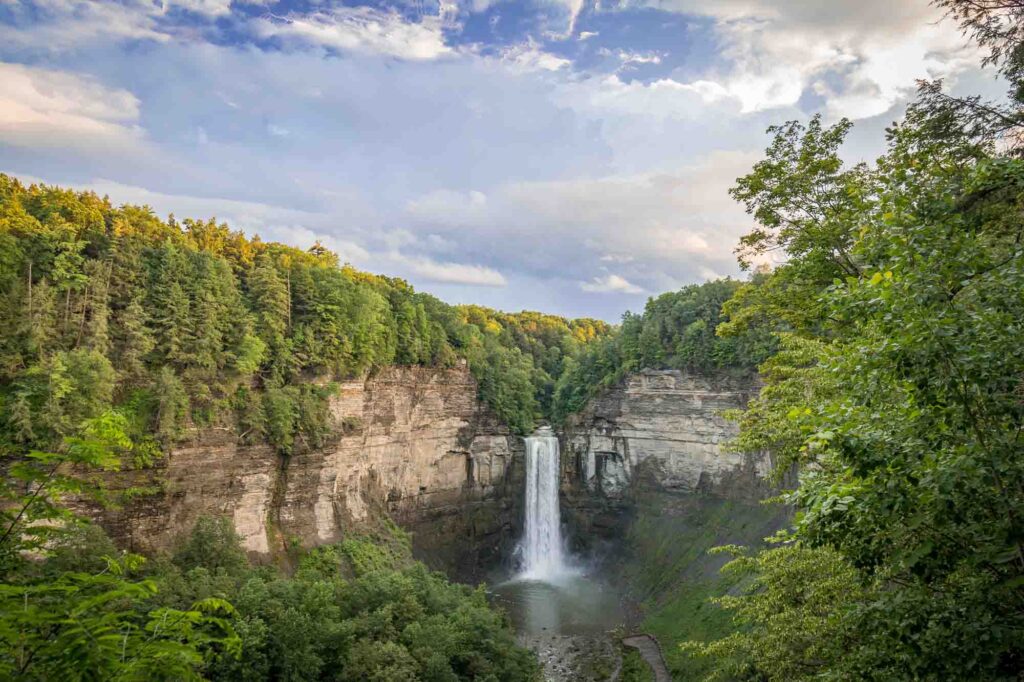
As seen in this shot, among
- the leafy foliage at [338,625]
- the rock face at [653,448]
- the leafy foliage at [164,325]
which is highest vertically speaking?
the leafy foliage at [164,325]

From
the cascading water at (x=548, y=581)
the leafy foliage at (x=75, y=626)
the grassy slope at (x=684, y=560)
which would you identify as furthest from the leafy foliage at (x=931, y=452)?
the cascading water at (x=548, y=581)

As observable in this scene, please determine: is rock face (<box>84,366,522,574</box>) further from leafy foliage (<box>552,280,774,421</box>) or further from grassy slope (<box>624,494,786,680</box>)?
grassy slope (<box>624,494,786,680</box>)

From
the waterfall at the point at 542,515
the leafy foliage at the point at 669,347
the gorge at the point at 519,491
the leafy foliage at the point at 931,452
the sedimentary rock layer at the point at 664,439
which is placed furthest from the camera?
the waterfall at the point at 542,515

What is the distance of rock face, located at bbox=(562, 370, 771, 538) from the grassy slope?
157 centimetres

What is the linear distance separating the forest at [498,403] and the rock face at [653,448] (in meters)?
1.98

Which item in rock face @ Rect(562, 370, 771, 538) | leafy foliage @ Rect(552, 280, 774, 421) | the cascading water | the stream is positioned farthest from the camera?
leafy foliage @ Rect(552, 280, 774, 421)

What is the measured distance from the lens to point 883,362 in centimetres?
603

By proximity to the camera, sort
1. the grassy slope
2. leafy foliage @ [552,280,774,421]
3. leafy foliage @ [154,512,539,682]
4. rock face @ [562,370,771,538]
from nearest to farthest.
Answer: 1. leafy foliage @ [154,512,539,682]
2. the grassy slope
3. rock face @ [562,370,771,538]
4. leafy foliage @ [552,280,774,421]

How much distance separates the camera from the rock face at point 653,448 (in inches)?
1759

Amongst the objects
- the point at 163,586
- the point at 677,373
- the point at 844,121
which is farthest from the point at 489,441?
the point at 844,121

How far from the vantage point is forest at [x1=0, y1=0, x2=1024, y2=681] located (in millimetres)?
5465

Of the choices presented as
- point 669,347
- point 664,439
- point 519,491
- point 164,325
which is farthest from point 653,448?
point 164,325

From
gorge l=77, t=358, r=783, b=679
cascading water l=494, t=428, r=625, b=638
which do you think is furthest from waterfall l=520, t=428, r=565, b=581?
gorge l=77, t=358, r=783, b=679

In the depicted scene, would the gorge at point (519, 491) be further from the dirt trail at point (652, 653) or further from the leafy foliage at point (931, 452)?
the leafy foliage at point (931, 452)
